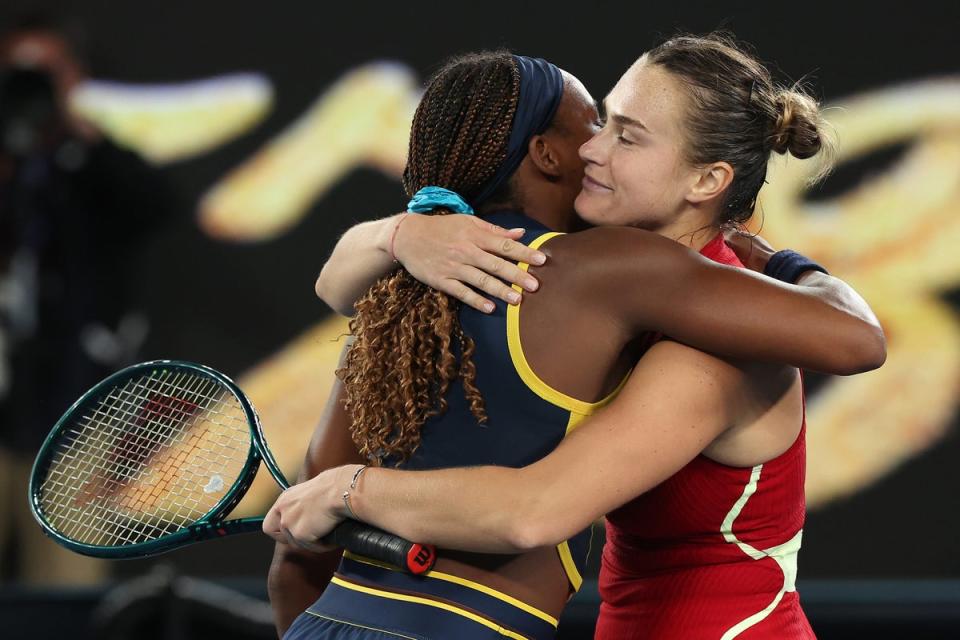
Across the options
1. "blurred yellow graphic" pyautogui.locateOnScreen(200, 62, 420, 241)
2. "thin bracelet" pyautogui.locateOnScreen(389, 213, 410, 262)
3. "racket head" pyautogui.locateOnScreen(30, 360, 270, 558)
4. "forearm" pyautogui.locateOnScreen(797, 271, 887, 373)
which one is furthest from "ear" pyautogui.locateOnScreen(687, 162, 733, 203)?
"blurred yellow graphic" pyautogui.locateOnScreen(200, 62, 420, 241)

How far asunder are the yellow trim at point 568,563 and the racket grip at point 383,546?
0.18 meters

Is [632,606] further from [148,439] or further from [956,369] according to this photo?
[956,369]

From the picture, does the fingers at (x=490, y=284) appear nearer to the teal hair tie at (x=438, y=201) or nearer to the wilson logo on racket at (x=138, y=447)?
the teal hair tie at (x=438, y=201)

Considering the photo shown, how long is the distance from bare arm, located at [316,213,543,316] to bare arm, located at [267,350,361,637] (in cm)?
23

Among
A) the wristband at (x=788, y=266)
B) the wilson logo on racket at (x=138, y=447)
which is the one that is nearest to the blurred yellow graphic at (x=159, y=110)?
the wilson logo on racket at (x=138, y=447)

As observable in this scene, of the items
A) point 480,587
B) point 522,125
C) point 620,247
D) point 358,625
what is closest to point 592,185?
point 522,125

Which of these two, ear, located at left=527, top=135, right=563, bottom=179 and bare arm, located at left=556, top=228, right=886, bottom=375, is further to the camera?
ear, located at left=527, top=135, right=563, bottom=179

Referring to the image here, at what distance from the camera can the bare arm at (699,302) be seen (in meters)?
1.67

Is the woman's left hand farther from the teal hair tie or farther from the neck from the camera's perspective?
the neck

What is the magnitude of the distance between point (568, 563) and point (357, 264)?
54 centimetres

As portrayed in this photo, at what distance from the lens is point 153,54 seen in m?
4.56

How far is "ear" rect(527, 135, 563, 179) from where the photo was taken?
1.90 meters

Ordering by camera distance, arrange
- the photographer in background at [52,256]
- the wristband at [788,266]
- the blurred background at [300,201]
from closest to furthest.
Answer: the wristband at [788,266] → the blurred background at [300,201] → the photographer in background at [52,256]

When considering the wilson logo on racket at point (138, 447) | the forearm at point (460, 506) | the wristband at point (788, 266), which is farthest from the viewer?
the wilson logo on racket at point (138, 447)
